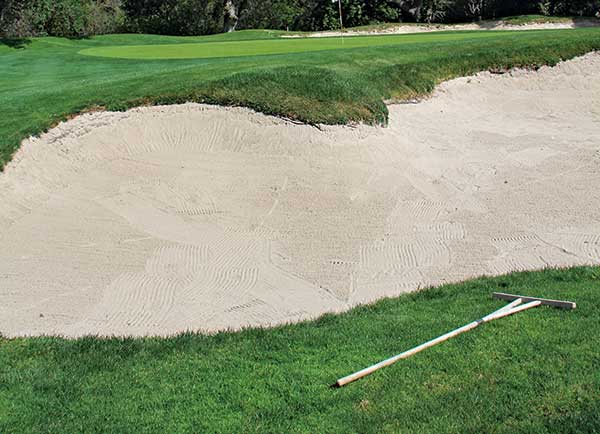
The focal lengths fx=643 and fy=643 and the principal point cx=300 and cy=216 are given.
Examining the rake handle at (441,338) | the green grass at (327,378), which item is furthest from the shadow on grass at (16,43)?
the rake handle at (441,338)

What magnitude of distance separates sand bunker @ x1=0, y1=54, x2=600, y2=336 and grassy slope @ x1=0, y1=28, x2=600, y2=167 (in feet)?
1.31

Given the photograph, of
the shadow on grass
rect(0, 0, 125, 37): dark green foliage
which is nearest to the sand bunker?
the shadow on grass

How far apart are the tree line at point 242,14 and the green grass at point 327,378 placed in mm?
35442

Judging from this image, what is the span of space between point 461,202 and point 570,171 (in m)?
2.49

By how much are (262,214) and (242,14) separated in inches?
1672

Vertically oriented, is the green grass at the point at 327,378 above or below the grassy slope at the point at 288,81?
below

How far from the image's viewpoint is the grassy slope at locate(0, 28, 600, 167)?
11.8 meters

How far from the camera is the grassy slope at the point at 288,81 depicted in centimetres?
1182

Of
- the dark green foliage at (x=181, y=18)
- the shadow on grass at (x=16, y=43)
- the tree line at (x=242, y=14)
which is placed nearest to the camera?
the shadow on grass at (x=16, y=43)

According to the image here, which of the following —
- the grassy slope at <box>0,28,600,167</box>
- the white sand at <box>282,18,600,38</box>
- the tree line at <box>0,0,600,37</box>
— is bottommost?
the grassy slope at <box>0,28,600,167</box>

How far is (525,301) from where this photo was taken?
6363 mm

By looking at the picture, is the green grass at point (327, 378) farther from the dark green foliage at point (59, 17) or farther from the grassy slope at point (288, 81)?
the dark green foliage at point (59, 17)

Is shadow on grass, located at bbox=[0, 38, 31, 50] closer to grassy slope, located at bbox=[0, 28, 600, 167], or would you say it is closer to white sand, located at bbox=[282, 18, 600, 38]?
grassy slope, located at bbox=[0, 28, 600, 167]

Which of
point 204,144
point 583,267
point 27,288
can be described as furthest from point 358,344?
point 204,144
